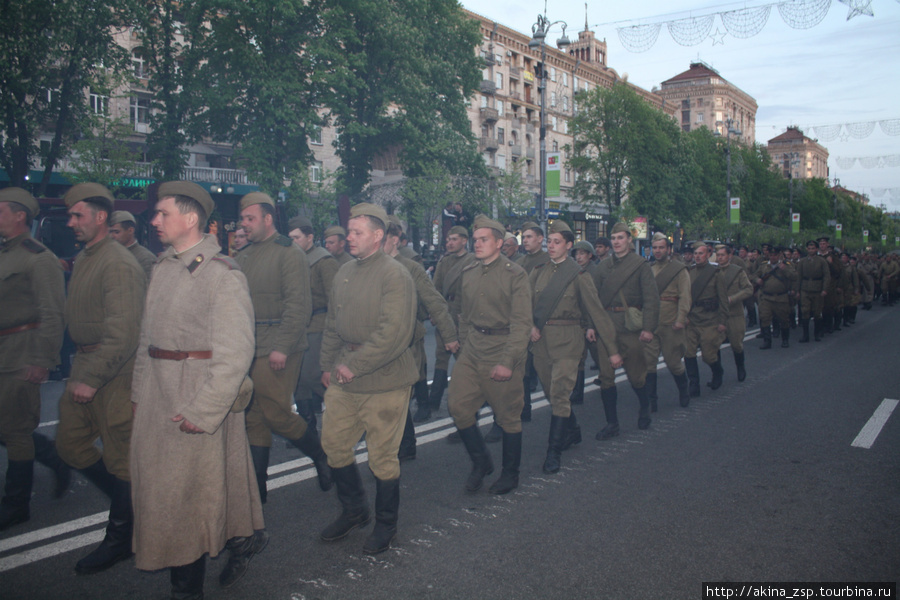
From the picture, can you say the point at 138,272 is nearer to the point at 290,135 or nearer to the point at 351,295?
the point at 351,295

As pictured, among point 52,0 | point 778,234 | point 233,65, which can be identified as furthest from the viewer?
point 778,234

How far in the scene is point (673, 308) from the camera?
28.3ft

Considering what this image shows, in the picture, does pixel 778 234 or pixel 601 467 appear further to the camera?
pixel 778 234

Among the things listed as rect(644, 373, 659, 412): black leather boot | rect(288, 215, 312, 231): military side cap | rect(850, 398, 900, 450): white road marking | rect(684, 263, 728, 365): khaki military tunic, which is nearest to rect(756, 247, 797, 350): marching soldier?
rect(684, 263, 728, 365): khaki military tunic

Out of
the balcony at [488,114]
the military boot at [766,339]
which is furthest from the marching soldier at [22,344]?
the balcony at [488,114]

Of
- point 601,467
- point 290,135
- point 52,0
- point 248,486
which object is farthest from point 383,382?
point 290,135

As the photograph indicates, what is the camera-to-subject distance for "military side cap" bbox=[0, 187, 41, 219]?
446 cm

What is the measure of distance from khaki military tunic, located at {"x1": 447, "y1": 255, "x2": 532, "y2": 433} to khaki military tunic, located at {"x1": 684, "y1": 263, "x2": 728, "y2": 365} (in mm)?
5004

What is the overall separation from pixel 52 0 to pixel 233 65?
759 centimetres

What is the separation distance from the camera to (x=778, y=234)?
5916 cm

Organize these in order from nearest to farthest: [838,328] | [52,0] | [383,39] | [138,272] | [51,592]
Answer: [51,592]
[138,272]
[838,328]
[52,0]
[383,39]

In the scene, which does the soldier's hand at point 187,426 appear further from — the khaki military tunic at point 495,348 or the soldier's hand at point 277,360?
the khaki military tunic at point 495,348

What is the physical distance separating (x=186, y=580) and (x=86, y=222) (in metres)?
2.12

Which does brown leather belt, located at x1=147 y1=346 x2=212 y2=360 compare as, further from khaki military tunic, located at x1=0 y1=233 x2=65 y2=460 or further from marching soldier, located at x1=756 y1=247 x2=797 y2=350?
Answer: marching soldier, located at x1=756 y1=247 x2=797 y2=350
